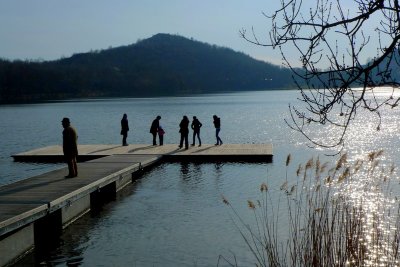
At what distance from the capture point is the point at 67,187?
530 inches

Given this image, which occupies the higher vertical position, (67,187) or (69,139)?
(69,139)

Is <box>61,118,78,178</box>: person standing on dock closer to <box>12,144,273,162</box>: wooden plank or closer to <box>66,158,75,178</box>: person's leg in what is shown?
<box>66,158,75,178</box>: person's leg

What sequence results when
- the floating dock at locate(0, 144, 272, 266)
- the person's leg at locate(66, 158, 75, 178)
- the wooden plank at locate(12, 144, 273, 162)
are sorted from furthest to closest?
the wooden plank at locate(12, 144, 273, 162) < the person's leg at locate(66, 158, 75, 178) < the floating dock at locate(0, 144, 272, 266)

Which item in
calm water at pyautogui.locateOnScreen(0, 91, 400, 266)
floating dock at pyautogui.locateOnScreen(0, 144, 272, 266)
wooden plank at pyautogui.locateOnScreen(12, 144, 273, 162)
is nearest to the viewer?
calm water at pyautogui.locateOnScreen(0, 91, 400, 266)

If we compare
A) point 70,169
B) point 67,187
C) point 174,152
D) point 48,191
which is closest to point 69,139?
point 67,187

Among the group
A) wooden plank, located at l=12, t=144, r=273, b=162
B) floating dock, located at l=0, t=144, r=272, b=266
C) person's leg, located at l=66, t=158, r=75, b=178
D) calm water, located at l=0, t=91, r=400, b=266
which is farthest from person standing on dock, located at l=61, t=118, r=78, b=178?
wooden plank, located at l=12, t=144, r=273, b=162

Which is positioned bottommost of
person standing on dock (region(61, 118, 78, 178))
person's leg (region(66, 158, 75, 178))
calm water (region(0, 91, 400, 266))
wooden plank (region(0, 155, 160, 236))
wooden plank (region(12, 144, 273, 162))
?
calm water (region(0, 91, 400, 266))

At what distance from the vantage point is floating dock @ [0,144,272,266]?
10289 millimetres

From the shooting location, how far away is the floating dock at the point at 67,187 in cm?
1029

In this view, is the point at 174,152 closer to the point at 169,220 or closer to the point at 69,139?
the point at 69,139

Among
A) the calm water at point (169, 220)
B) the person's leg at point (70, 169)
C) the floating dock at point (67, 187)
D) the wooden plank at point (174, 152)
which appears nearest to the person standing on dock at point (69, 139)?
the person's leg at point (70, 169)

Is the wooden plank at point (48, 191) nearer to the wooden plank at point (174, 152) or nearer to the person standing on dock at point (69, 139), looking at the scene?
the person standing on dock at point (69, 139)

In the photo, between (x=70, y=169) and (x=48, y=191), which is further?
(x=70, y=169)

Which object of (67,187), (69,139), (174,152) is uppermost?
(69,139)
